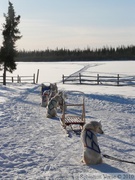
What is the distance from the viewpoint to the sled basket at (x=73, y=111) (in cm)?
1153

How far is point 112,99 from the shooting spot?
64.6 feet

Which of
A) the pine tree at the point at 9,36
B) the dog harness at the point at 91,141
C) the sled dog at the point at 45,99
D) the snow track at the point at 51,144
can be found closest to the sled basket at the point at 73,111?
the snow track at the point at 51,144

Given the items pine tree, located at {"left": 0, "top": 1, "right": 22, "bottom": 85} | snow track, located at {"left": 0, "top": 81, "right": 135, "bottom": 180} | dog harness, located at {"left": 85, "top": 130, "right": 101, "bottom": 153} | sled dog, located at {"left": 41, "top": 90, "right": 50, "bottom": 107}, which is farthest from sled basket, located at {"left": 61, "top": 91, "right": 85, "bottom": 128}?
pine tree, located at {"left": 0, "top": 1, "right": 22, "bottom": 85}

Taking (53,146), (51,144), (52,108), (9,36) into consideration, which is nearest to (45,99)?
(52,108)

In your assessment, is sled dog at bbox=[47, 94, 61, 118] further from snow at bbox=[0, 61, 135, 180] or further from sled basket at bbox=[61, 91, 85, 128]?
sled basket at bbox=[61, 91, 85, 128]

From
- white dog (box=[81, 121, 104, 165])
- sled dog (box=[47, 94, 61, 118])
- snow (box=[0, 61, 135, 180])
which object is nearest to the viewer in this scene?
snow (box=[0, 61, 135, 180])

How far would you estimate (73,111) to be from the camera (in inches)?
630

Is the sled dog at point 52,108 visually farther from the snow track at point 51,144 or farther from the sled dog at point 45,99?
the sled dog at point 45,99

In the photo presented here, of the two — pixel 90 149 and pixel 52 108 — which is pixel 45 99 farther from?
pixel 90 149

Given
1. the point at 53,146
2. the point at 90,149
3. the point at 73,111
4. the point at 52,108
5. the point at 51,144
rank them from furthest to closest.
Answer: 1. the point at 73,111
2. the point at 52,108
3. the point at 51,144
4. the point at 53,146
5. the point at 90,149

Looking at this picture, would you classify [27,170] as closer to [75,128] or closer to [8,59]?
[75,128]

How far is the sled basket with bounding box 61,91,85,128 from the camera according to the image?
11531 mm

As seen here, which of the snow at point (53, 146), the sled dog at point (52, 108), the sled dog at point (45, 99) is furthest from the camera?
the sled dog at point (45, 99)

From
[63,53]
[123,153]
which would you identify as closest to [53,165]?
[123,153]
